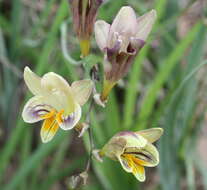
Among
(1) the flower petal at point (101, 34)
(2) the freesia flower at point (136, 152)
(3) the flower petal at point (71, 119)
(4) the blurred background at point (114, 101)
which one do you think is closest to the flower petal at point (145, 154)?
(2) the freesia flower at point (136, 152)

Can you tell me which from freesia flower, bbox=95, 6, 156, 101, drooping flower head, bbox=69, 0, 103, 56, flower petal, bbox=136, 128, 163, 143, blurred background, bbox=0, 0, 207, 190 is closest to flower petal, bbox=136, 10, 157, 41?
freesia flower, bbox=95, 6, 156, 101

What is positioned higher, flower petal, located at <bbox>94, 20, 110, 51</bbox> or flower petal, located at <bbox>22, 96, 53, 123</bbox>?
flower petal, located at <bbox>94, 20, 110, 51</bbox>

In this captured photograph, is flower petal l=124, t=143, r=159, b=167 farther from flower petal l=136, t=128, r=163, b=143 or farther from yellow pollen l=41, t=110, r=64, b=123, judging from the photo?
yellow pollen l=41, t=110, r=64, b=123

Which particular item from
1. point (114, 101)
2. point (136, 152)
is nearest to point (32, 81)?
point (136, 152)

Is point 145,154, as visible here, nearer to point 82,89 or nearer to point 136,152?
point 136,152

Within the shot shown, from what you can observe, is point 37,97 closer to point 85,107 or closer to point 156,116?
point 85,107

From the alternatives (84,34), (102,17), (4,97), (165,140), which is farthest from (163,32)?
(84,34)
